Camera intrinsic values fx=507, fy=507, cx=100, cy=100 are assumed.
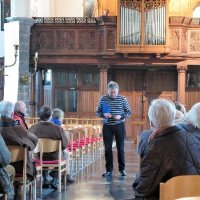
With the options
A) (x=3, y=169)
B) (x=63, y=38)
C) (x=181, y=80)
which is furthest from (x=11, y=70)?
(x=3, y=169)

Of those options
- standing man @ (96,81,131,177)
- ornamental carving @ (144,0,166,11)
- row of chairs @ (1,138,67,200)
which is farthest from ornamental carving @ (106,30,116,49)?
row of chairs @ (1,138,67,200)

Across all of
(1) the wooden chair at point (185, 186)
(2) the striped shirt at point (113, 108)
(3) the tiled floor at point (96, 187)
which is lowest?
(3) the tiled floor at point (96, 187)

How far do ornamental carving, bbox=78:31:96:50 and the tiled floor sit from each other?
7295 mm

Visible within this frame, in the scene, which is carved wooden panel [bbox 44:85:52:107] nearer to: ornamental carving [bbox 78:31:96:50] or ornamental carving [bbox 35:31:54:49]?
ornamental carving [bbox 35:31:54:49]

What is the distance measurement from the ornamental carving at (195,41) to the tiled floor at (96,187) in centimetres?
761

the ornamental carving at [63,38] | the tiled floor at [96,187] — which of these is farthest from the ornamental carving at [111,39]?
the tiled floor at [96,187]

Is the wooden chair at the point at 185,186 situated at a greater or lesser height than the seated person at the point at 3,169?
greater

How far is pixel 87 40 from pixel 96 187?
9876 mm

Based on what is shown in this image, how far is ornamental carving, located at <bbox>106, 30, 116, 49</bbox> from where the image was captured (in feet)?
56.6

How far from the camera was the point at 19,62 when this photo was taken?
1712cm

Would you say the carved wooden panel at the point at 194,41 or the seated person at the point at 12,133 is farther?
the carved wooden panel at the point at 194,41

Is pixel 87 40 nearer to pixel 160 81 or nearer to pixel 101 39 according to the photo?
pixel 101 39

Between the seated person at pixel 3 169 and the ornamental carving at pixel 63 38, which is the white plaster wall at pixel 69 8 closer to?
the ornamental carving at pixel 63 38

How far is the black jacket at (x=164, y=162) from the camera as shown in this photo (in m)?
4.14
